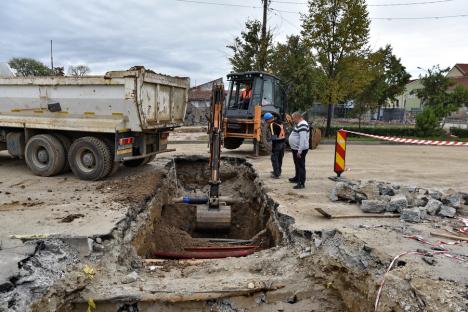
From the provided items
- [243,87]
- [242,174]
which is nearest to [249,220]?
[242,174]

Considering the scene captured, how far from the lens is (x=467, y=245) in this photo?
14.5ft

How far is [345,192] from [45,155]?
658 cm

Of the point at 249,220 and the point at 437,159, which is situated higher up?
the point at 437,159

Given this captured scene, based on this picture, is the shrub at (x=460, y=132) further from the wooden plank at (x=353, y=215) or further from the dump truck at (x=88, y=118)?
the wooden plank at (x=353, y=215)

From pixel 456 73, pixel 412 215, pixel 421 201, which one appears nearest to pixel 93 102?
pixel 412 215

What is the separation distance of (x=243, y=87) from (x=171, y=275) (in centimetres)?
912

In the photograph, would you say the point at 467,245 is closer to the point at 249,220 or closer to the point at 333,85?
the point at 249,220

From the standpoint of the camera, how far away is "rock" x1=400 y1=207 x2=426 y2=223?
538 centimetres

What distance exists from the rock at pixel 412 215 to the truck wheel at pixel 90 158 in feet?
18.9

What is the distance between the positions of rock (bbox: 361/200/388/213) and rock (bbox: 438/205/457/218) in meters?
0.78

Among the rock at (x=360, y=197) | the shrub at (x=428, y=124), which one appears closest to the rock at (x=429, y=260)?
the rock at (x=360, y=197)

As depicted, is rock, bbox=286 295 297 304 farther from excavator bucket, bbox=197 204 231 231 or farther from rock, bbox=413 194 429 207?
excavator bucket, bbox=197 204 231 231

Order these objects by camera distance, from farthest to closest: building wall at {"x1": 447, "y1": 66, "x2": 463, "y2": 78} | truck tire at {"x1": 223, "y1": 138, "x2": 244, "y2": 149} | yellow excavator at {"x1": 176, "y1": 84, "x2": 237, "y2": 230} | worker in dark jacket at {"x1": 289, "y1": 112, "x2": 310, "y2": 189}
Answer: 1. building wall at {"x1": 447, "y1": 66, "x2": 463, "y2": 78}
2. truck tire at {"x1": 223, "y1": 138, "x2": 244, "y2": 149}
3. worker in dark jacket at {"x1": 289, "y1": 112, "x2": 310, "y2": 189}
4. yellow excavator at {"x1": 176, "y1": 84, "x2": 237, "y2": 230}

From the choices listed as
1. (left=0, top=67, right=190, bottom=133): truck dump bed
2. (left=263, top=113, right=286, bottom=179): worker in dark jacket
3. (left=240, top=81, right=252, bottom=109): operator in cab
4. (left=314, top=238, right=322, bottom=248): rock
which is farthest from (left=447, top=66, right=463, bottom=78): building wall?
(left=314, top=238, right=322, bottom=248): rock
